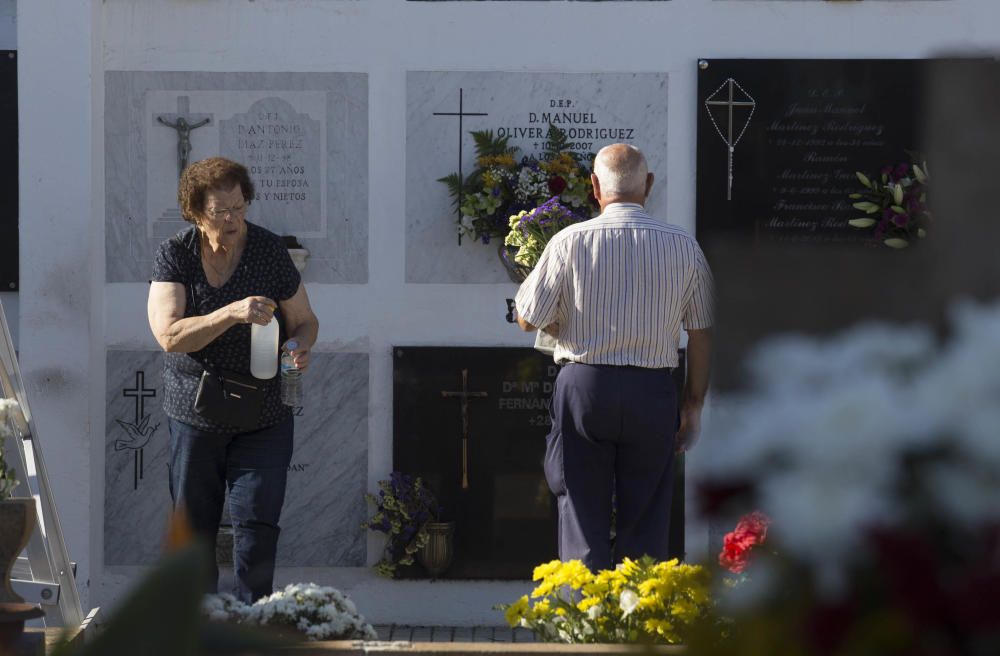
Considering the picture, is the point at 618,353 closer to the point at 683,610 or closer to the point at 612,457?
the point at 612,457

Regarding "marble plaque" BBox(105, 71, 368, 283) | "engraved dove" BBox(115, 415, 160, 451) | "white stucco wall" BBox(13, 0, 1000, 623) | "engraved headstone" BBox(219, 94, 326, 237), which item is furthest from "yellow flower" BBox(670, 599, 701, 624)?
"engraved dove" BBox(115, 415, 160, 451)

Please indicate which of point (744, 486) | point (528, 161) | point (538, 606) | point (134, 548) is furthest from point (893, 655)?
point (134, 548)

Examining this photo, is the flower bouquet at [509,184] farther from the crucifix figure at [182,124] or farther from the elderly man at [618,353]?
the elderly man at [618,353]

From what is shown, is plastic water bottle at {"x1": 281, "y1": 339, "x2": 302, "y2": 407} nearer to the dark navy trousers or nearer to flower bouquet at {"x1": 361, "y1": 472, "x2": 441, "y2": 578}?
the dark navy trousers

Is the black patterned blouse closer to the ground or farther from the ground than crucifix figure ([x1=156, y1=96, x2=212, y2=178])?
closer to the ground

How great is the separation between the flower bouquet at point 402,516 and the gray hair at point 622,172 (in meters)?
1.98

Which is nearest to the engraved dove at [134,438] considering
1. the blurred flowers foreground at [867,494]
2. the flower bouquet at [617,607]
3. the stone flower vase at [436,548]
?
the stone flower vase at [436,548]

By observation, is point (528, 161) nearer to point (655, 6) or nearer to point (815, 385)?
point (655, 6)

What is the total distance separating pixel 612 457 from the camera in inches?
171

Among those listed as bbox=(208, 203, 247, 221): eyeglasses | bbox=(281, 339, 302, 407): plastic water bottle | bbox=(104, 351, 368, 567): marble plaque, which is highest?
bbox=(208, 203, 247, 221): eyeglasses

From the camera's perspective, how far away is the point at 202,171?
454 centimetres

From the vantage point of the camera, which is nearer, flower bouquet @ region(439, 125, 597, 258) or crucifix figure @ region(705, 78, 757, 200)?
flower bouquet @ region(439, 125, 597, 258)

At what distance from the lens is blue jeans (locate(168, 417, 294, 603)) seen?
14.6 feet

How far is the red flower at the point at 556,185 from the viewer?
226 inches
